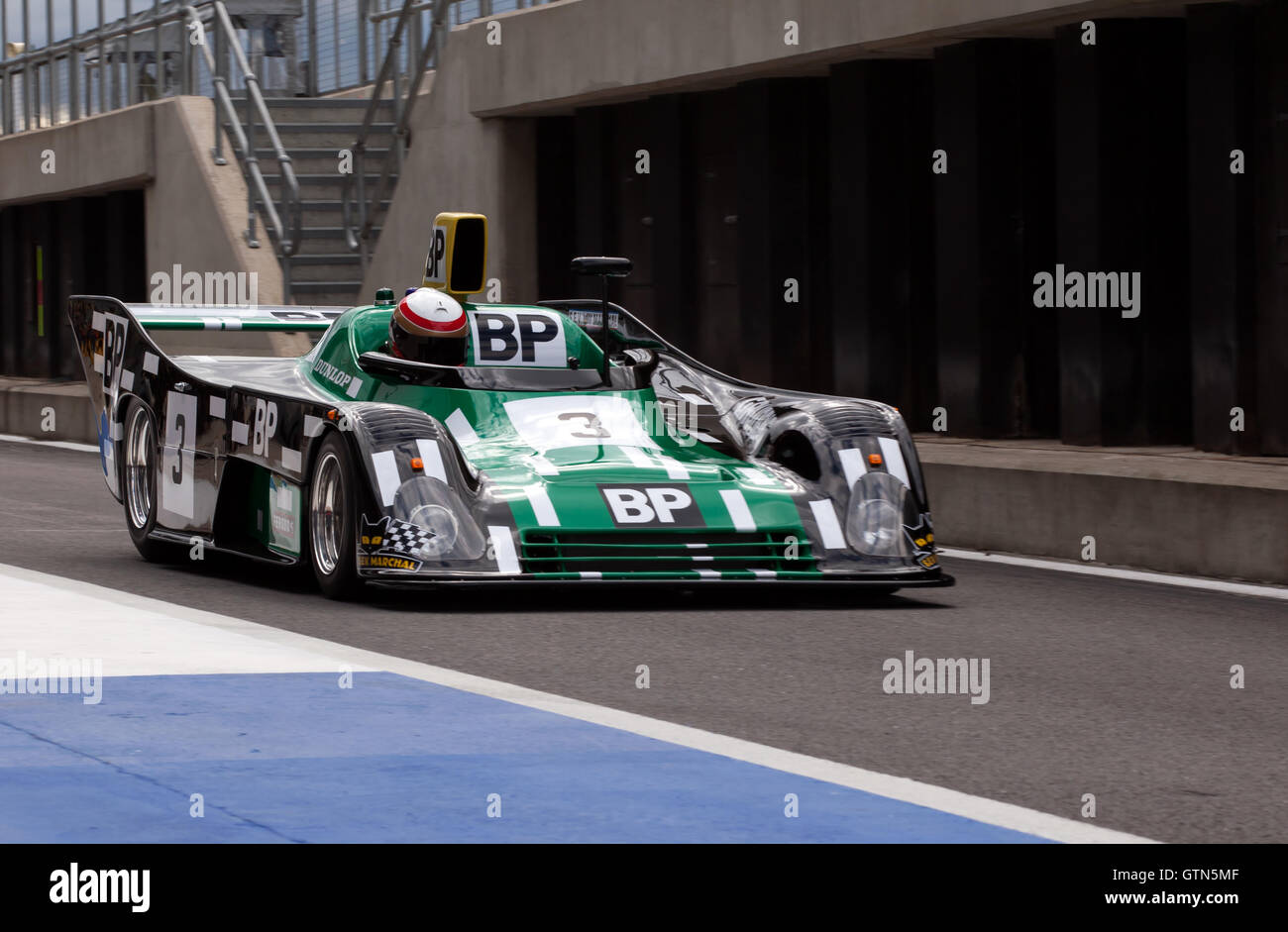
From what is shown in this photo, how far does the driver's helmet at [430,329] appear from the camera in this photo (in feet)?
37.2

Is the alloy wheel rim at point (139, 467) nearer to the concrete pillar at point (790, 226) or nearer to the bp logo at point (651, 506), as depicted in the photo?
Answer: the bp logo at point (651, 506)

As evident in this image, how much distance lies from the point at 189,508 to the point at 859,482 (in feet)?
11.4

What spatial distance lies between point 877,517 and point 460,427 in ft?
6.72

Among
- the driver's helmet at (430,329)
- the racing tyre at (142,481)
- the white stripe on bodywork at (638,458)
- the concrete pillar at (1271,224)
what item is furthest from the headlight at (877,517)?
the concrete pillar at (1271,224)

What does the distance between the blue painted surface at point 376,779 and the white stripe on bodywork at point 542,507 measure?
7.46 feet

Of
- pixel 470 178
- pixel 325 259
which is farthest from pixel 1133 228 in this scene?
pixel 325 259

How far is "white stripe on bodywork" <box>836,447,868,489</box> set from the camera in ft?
34.8

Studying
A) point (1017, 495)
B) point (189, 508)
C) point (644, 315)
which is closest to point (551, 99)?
point (644, 315)

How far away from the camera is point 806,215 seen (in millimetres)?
19672

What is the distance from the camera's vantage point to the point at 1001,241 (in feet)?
57.1

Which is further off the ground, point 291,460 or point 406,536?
point 291,460

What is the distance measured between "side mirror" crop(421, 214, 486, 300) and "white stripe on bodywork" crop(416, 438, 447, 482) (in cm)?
246

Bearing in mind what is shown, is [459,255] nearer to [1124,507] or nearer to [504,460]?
[504,460]

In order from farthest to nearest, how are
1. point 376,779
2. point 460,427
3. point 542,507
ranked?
point 460,427
point 542,507
point 376,779
